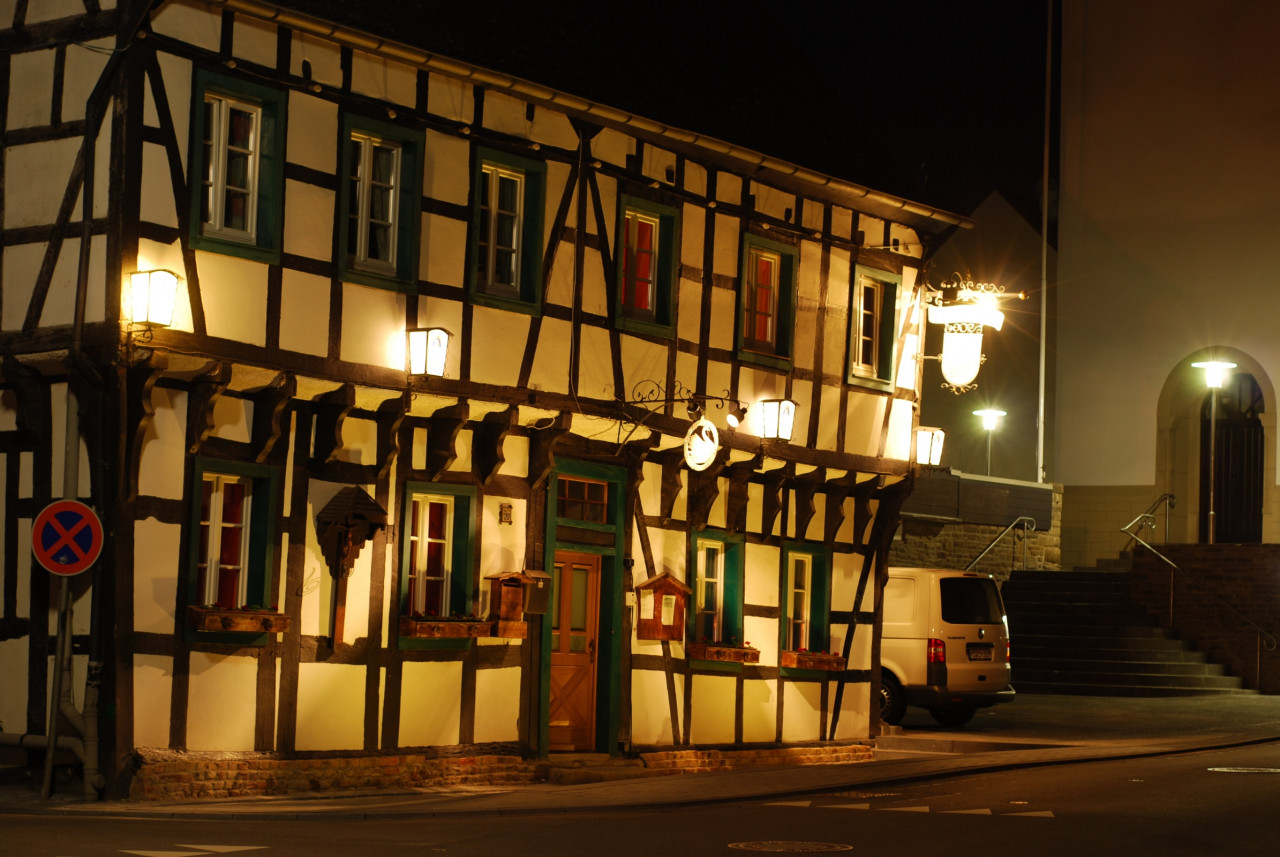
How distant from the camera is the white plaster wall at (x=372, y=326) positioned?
15.3 metres

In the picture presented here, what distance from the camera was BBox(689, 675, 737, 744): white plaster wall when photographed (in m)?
19.3

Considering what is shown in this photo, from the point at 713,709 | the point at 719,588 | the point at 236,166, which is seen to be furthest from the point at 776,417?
the point at 236,166

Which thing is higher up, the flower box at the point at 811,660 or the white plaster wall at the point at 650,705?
the flower box at the point at 811,660

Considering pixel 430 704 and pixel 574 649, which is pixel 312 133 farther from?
pixel 574 649

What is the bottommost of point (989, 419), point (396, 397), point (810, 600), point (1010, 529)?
point (810, 600)

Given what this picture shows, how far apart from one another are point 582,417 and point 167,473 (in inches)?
173

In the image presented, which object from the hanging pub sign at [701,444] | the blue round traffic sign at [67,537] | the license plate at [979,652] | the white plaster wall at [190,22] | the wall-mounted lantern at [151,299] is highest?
the white plaster wall at [190,22]

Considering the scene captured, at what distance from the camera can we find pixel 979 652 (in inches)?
886

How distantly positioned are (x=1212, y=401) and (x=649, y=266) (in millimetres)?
19413

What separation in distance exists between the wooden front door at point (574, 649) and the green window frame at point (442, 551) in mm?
1254

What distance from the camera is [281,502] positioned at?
15031mm

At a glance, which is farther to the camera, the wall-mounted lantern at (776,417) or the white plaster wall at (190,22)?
the wall-mounted lantern at (776,417)

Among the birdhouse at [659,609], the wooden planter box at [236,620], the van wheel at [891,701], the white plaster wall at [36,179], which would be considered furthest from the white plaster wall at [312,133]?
the van wheel at [891,701]

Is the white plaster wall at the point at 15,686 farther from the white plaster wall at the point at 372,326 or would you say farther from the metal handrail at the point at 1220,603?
the metal handrail at the point at 1220,603
